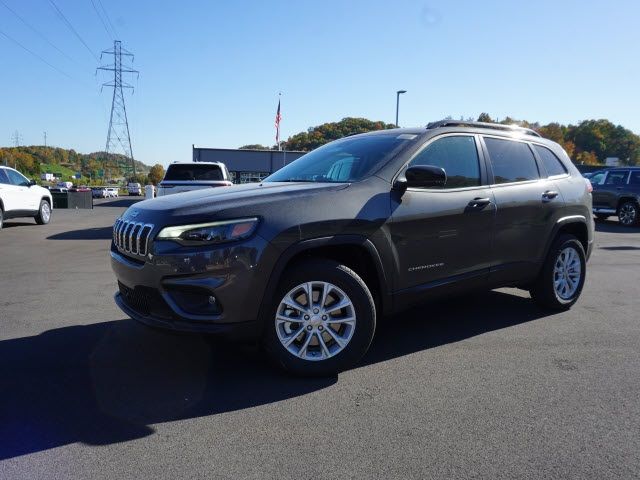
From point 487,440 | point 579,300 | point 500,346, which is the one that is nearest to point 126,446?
point 487,440

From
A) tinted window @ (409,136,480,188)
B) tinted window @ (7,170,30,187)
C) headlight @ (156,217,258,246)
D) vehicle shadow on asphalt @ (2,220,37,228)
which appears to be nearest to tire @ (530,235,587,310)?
tinted window @ (409,136,480,188)

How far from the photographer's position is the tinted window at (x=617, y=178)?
17.0 metres

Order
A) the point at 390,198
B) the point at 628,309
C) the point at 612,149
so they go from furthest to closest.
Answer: the point at 612,149, the point at 628,309, the point at 390,198

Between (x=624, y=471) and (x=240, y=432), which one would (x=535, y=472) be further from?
(x=240, y=432)

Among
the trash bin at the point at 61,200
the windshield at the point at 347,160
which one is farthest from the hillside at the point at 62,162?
the windshield at the point at 347,160

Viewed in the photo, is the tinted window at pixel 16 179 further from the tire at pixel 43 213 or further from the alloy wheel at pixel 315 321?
the alloy wheel at pixel 315 321

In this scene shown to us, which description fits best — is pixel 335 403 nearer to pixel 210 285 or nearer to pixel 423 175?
pixel 210 285

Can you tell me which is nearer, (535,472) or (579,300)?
(535,472)

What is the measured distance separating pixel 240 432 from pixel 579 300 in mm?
4762

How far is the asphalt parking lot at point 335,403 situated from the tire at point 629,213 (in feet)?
44.7

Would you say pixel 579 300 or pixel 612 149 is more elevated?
pixel 612 149

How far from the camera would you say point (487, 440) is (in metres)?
2.76

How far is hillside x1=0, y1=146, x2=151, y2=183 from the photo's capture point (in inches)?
4804

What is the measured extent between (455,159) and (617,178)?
621 inches
